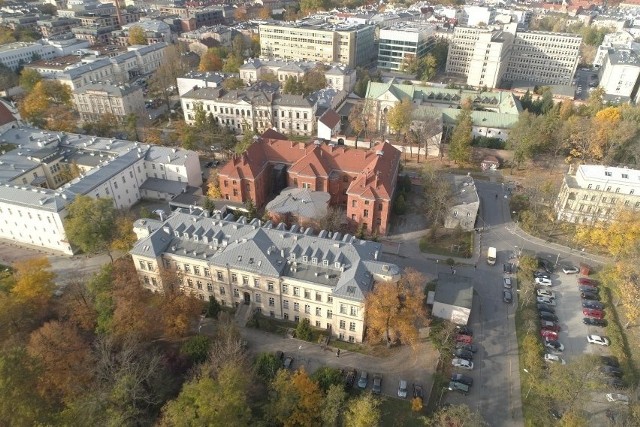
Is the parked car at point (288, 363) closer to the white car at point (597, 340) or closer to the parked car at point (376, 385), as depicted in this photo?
the parked car at point (376, 385)

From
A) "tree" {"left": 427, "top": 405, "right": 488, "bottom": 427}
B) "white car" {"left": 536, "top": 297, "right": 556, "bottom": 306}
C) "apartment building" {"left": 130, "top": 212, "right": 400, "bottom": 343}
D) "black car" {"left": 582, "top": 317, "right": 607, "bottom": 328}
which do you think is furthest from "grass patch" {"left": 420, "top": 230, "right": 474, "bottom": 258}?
"tree" {"left": 427, "top": 405, "right": 488, "bottom": 427}

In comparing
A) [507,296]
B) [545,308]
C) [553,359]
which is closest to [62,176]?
[507,296]

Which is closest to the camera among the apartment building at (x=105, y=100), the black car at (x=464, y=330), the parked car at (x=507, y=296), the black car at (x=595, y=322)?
the black car at (x=464, y=330)

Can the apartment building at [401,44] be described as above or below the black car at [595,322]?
above

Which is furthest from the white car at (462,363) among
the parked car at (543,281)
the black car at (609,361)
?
the parked car at (543,281)

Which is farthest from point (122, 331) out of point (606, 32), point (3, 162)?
point (606, 32)

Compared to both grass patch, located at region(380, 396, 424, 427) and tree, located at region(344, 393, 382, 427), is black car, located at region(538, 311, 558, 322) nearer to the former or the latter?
grass patch, located at region(380, 396, 424, 427)

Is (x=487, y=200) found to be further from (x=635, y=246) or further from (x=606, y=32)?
(x=606, y=32)
